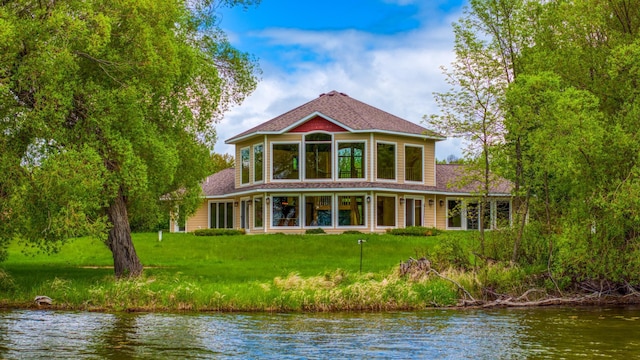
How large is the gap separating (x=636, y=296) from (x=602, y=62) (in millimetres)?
6805

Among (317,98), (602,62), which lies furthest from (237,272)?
(317,98)

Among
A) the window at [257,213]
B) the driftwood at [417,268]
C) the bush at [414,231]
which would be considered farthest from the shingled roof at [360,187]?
the driftwood at [417,268]

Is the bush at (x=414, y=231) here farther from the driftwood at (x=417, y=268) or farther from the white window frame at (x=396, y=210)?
the driftwood at (x=417, y=268)

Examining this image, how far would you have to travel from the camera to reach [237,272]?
27.0 meters

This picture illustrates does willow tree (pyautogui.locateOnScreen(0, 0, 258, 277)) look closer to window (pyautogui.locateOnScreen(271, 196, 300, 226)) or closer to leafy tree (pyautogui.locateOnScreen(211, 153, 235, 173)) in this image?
window (pyautogui.locateOnScreen(271, 196, 300, 226))

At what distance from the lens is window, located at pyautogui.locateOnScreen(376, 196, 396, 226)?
144 feet

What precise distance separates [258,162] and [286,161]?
82.3 inches

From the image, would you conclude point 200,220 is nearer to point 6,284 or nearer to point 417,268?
point 6,284

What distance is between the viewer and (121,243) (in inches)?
981

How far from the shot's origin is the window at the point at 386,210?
4384cm

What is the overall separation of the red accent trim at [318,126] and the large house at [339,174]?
54 mm

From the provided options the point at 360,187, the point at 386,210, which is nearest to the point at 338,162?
the point at 360,187

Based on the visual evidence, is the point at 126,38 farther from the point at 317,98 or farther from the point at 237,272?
the point at 317,98

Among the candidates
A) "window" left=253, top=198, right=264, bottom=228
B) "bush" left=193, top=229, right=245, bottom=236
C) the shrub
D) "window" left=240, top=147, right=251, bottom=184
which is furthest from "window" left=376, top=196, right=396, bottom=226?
the shrub
